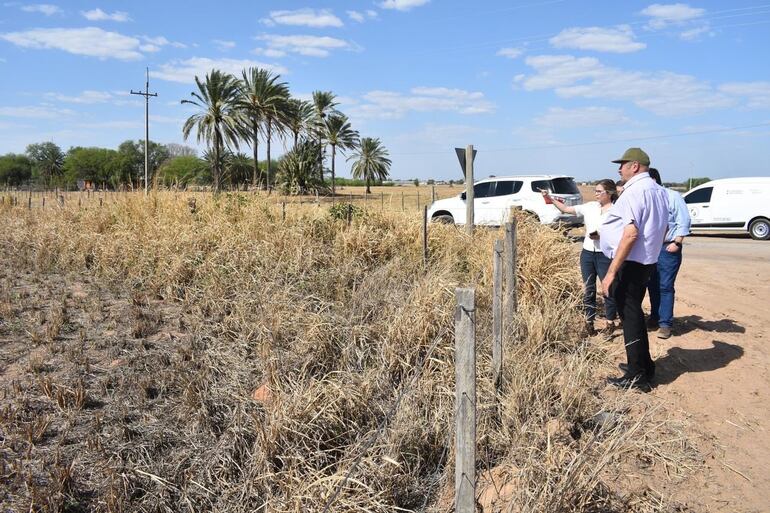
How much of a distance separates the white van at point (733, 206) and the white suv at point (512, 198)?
482cm

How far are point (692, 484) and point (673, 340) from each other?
2.54 meters

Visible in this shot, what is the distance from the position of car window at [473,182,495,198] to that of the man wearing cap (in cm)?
1081

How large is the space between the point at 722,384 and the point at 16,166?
8418 cm

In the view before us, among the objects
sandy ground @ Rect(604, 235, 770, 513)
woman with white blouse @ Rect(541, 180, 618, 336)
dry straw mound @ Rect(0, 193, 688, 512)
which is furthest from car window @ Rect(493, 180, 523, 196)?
woman with white blouse @ Rect(541, 180, 618, 336)

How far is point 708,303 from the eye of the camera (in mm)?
7043

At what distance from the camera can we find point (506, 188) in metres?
15.1

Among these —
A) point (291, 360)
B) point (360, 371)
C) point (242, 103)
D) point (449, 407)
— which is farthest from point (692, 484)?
point (242, 103)

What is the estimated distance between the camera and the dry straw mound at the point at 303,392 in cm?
320

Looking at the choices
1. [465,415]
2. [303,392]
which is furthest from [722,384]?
[303,392]

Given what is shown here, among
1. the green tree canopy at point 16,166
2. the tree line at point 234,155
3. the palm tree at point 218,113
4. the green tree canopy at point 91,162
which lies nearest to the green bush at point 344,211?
the tree line at point 234,155

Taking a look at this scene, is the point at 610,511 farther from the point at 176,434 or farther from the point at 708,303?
the point at 708,303

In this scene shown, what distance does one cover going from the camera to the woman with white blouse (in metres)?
5.64

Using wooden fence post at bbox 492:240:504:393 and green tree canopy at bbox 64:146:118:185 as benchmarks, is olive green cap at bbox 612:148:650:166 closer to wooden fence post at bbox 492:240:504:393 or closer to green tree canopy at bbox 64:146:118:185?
wooden fence post at bbox 492:240:504:393

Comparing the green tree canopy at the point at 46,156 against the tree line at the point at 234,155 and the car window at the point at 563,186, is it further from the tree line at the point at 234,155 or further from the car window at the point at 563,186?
the car window at the point at 563,186
